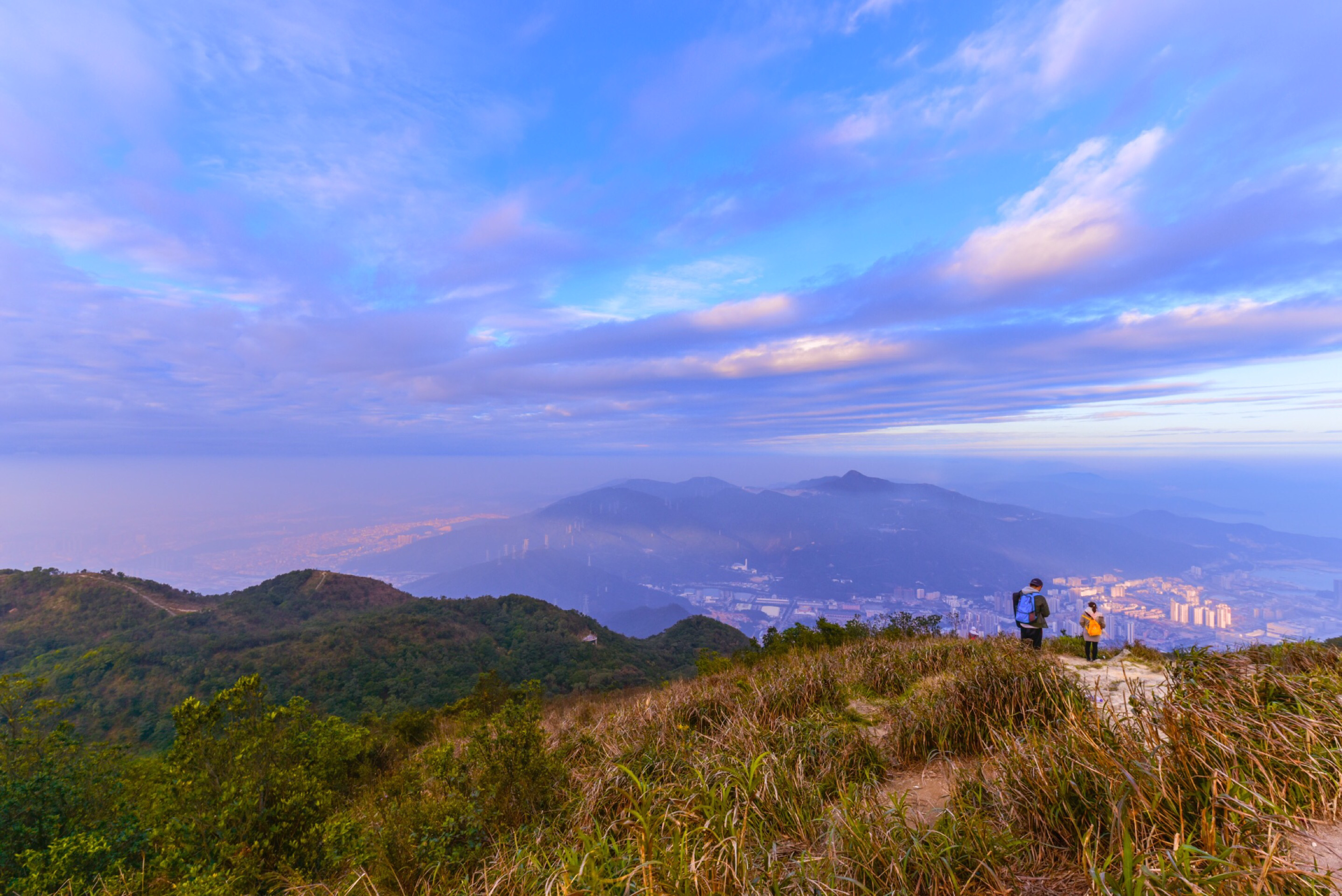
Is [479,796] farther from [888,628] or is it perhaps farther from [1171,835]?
[888,628]

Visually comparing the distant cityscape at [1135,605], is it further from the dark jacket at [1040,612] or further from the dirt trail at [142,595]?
the dirt trail at [142,595]

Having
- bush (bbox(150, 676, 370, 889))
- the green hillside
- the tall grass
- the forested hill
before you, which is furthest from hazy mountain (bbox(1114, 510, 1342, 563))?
bush (bbox(150, 676, 370, 889))

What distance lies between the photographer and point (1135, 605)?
80.7m

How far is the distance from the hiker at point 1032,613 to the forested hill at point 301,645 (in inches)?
904

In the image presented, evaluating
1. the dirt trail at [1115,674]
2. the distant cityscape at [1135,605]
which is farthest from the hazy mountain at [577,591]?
the dirt trail at [1115,674]

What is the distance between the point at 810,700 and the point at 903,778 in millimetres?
2276

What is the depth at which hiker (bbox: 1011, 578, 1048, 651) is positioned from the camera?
959 cm

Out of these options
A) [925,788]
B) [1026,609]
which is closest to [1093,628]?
[1026,609]

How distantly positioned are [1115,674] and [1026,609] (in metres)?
1.84

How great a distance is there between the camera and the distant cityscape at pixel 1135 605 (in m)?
71.7

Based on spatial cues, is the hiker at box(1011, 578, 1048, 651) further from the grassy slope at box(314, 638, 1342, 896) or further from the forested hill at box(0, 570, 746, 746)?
the forested hill at box(0, 570, 746, 746)

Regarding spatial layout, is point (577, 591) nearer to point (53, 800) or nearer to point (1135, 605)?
point (1135, 605)

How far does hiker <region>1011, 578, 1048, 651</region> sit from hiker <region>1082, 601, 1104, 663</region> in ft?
1.97

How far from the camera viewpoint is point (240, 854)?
457 cm
